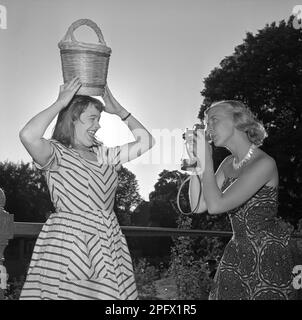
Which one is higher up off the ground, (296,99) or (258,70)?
(258,70)

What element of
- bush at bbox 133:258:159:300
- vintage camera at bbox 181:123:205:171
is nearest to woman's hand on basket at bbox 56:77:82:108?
vintage camera at bbox 181:123:205:171

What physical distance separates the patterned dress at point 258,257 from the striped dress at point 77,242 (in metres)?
0.40

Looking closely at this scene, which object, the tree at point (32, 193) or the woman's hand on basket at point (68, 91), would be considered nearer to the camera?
the woman's hand on basket at point (68, 91)

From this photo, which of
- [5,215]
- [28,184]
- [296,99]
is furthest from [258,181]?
[296,99]

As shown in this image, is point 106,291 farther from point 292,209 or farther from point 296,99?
point 296,99

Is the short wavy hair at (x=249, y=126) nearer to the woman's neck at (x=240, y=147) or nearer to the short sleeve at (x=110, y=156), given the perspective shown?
the woman's neck at (x=240, y=147)

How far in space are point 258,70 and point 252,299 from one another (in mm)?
5141

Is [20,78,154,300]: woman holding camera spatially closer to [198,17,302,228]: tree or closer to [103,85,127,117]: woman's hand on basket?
[103,85,127,117]: woman's hand on basket

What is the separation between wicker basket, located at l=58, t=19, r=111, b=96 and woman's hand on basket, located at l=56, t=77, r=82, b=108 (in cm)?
3

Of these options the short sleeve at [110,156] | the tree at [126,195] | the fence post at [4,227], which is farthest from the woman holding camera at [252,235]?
the fence post at [4,227]

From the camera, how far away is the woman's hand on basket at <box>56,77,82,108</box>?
6.83ft

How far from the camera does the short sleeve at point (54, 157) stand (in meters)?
2.07

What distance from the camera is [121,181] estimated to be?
2.97 metres

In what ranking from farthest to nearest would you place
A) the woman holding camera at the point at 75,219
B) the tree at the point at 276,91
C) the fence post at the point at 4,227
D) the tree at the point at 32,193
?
the tree at the point at 276,91
the tree at the point at 32,193
the fence post at the point at 4,227
the woman holding camera at the point at 75,219
